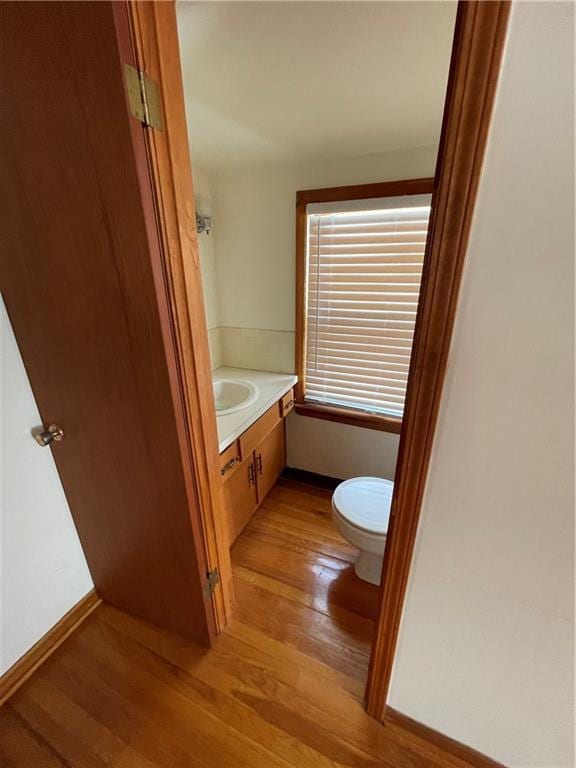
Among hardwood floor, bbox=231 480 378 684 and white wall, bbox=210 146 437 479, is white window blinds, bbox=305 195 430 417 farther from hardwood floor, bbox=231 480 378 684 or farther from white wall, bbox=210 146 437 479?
hardwood floor, bbox=231 480 378 684

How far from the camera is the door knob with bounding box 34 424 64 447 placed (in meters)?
1.09

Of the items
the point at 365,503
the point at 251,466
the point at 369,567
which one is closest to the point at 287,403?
the point at 251,466

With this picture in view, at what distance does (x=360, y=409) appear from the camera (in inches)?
77.7

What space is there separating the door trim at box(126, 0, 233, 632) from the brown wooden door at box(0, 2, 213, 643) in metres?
0.02

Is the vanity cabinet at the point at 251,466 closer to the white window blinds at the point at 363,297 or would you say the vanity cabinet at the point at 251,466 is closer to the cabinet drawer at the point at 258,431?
the cabinet drawer at the point at 258,431

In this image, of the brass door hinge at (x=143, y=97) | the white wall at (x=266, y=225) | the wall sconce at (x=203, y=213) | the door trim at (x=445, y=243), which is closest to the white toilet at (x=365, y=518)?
the door trim at (x=445, y=243)

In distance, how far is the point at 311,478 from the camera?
7.38ft

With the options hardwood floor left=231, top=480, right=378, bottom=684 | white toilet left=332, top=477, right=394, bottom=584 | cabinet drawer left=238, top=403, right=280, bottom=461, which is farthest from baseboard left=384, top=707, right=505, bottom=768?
cabinet drawer left=238, top=403, right=280, bottom=461

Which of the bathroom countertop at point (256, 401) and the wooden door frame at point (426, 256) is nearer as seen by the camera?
the wooden door frame at point (426, 256)

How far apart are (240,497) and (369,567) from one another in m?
0.73

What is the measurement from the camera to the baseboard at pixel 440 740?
37.9 inches

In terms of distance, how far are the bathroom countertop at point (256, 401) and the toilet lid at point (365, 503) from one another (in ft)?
1.85

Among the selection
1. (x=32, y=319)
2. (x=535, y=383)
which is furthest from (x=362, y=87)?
(x=32, y=319)

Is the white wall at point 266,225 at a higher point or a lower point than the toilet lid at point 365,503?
higher
